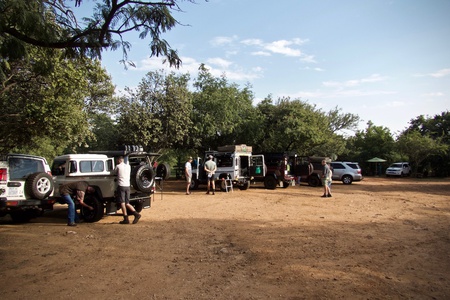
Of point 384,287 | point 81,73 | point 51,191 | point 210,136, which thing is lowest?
point 384,287

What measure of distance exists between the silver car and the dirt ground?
14.5 meters

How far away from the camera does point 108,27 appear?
6.05 meters

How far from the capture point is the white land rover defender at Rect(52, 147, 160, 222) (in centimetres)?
910

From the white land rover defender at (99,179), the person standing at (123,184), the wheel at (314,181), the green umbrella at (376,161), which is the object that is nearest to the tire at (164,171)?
the white land rover defender at (99,179)

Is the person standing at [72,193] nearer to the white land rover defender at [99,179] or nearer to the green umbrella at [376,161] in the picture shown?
the white land rover defender at [99,179]

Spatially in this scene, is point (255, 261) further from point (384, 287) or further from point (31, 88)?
point (31, 88)

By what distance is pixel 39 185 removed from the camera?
28.0 feet

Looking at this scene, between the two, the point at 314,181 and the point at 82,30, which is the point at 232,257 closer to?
the point at 82,30

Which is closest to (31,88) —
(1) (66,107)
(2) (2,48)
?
(1) (66,107)

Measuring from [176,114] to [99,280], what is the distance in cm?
1628

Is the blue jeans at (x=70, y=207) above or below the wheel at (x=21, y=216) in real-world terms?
above

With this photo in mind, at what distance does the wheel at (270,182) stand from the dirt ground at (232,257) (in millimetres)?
9611

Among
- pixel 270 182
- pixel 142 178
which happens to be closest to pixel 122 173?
pixel 142 178

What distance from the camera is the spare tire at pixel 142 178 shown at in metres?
9.51
